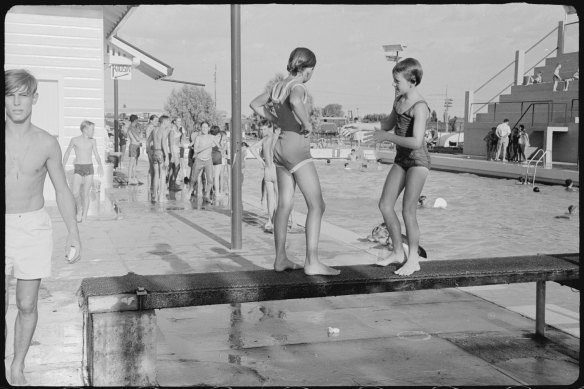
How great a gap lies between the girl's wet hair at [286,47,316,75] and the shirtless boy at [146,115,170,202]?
11687 mm

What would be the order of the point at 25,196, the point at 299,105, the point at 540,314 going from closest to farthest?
the point at 25,196 → the point at 299,105 → the point at 540,314

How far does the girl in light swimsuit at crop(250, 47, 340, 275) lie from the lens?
4.89 meters

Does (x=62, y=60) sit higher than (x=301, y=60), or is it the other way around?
(x=62, y=60)

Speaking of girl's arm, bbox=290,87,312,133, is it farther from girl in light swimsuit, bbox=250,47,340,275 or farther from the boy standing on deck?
the boy standing on deck

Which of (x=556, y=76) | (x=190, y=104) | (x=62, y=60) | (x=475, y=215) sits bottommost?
(x=475, y=215)

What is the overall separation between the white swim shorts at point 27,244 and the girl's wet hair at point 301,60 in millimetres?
2006

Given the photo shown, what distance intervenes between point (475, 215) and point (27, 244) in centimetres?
1225

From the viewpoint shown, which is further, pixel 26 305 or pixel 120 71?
pixel 120 71

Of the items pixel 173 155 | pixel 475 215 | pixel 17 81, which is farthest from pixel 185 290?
pixel 173 155

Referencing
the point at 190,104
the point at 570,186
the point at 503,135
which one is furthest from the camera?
the point at 190,104

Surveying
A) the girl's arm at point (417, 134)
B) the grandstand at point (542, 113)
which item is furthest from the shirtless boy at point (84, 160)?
the grandstand at point (542, 113)

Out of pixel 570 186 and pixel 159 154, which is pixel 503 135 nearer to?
pixel 570 186

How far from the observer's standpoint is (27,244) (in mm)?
4035

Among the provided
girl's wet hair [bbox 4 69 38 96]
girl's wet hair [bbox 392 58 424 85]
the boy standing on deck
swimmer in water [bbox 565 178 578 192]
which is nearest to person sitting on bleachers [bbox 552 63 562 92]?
the boy standing on deck
